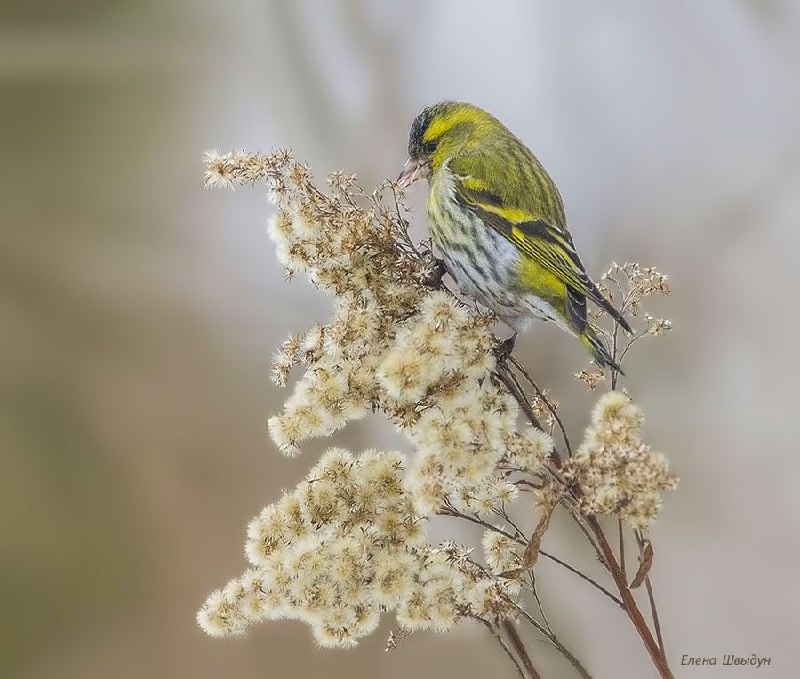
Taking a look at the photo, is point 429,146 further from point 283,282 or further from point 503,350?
point 283,282

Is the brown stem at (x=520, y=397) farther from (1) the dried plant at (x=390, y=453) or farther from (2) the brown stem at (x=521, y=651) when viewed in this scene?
(2) the brown stem at (x=521, y=651)

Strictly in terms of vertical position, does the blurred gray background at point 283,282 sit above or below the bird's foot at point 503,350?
above

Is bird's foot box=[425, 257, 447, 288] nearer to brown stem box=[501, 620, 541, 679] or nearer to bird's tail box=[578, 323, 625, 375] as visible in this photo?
bird's tail box=[578, 323, 625, 375]

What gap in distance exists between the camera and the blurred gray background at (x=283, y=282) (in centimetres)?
123

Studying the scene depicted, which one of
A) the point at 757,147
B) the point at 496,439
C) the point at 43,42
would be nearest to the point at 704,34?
the point at 757,147

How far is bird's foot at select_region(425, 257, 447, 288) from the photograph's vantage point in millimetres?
679

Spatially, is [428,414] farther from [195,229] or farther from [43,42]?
[43,42]

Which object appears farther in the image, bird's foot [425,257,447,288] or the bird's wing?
the bird's wing

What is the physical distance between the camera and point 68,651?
4.24 ft

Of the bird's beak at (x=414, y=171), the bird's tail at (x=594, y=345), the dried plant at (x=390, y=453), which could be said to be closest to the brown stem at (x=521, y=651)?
the dried plant at (x=390, y=453)

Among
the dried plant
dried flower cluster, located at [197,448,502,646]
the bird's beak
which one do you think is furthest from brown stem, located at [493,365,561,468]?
the bird's beak

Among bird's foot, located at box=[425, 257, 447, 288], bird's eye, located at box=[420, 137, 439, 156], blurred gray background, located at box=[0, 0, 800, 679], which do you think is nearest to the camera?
bird's foot, located at box=[425, 257, 447, 288]

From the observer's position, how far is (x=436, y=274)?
0.76 m

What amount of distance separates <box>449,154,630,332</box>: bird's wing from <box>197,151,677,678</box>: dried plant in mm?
189
